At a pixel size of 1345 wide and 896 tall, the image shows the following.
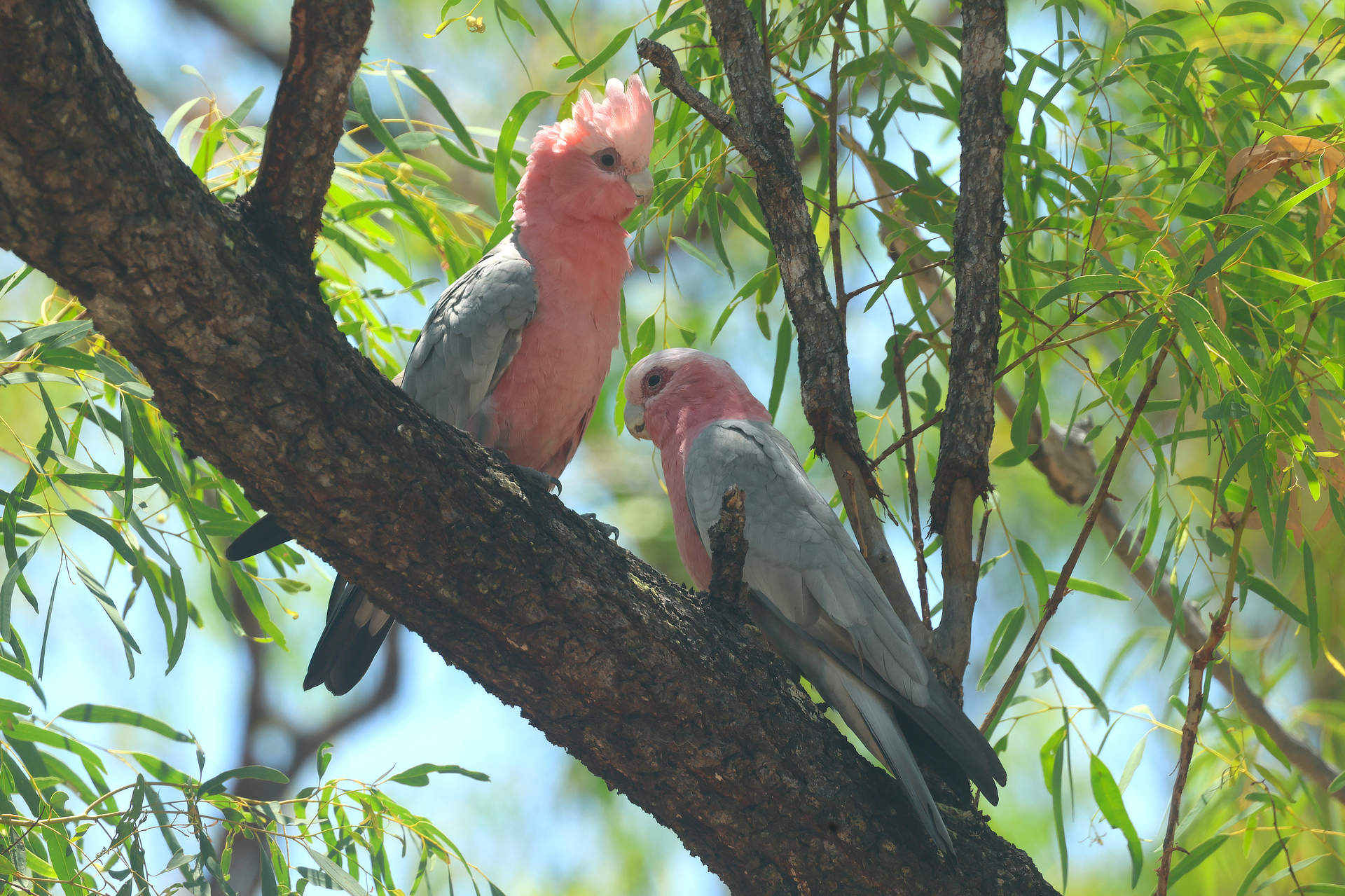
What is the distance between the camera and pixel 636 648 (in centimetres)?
154

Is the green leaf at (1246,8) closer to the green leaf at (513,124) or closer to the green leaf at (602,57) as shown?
the green leaf at (602,57)

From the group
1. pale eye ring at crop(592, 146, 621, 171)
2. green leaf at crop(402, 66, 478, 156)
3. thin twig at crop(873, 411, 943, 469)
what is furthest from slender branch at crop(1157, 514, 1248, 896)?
green leaf at crop(402, 66, 478, 156)

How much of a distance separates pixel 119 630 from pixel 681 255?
14.4 ft

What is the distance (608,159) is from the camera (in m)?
2.33

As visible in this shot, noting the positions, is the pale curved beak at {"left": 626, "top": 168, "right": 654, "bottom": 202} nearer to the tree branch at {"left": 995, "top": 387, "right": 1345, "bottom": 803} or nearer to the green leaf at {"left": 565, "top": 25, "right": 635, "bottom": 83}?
the green leaf at {"left": 565, "top": 25, "right": 635, "bottom": 83}

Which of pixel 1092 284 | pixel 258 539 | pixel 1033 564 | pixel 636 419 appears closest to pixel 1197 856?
pixel 1033 564

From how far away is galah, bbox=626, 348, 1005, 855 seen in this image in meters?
1.73

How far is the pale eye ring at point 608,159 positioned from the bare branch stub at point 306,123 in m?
1.07

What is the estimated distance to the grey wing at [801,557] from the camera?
5.96 feet

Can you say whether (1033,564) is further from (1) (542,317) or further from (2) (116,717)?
(2) (116,717)

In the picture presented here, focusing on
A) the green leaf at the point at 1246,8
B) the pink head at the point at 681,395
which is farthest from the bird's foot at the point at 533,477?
the green leaf at the point at 1246,8

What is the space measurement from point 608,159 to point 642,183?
108 millimetres

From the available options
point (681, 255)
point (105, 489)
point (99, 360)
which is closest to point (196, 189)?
point (99, 360)

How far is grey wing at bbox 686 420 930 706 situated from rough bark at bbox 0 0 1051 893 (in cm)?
18
